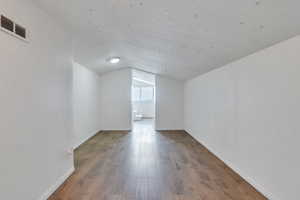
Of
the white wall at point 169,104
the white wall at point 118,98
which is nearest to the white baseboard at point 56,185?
the white wall at point 118,98

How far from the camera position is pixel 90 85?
5172 millimetres

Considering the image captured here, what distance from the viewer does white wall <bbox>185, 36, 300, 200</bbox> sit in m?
1.63

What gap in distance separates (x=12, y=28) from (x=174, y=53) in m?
2.34

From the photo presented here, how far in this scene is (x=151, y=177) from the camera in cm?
252

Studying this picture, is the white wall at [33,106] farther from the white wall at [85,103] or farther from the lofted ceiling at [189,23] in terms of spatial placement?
the white wall at [85,103]

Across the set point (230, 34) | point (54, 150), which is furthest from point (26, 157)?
point (230, 34)

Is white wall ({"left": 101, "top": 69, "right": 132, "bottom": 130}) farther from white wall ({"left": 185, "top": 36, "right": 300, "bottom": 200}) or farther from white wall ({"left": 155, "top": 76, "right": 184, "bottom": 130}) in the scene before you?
white wall ({"left": 185, "top": 36, "right": 300, "bottom": 200})

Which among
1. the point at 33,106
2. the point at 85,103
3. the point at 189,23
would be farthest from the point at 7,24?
the point at 85,103

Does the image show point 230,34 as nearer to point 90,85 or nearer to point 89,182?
point 89,182

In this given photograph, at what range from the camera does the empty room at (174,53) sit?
59.1 inches

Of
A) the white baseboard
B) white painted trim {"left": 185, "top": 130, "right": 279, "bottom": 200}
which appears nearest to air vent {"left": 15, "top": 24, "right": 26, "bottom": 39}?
the white baseboard

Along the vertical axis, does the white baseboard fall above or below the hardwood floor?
above

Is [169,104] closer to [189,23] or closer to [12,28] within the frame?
[189,23]

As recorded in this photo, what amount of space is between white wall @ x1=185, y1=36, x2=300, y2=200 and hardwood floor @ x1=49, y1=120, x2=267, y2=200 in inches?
10.7
